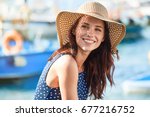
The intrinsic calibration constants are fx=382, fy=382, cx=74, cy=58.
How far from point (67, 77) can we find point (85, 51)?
0.57 feet

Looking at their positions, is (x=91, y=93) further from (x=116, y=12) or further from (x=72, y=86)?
(x=116, y=12)

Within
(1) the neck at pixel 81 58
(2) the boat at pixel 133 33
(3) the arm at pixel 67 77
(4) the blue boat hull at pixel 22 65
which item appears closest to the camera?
(3) the arm at pixel 67 77

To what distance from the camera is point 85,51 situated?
140 cm

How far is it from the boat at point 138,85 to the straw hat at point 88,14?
1.83ft

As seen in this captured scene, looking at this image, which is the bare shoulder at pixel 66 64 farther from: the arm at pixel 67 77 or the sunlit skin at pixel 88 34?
the sunlit skin at pixel 88 34

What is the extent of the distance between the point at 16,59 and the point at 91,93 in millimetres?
782

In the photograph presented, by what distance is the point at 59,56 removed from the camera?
131cm

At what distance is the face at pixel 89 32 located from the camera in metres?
1.41

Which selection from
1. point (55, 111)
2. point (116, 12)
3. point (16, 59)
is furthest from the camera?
point (16, 59)

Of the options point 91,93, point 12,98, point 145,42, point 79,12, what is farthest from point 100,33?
point 12,98

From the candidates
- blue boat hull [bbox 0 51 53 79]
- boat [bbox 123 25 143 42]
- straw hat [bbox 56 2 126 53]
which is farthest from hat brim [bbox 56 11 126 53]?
blue boat hull [bbox 0 51 53 79]

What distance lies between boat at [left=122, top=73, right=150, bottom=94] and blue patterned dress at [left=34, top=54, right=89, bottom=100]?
0.64 meters

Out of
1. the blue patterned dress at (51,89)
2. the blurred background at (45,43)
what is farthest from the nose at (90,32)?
the blurred background at (45,43)

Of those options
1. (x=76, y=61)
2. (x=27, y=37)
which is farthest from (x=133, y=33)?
(x=76, y=61)
